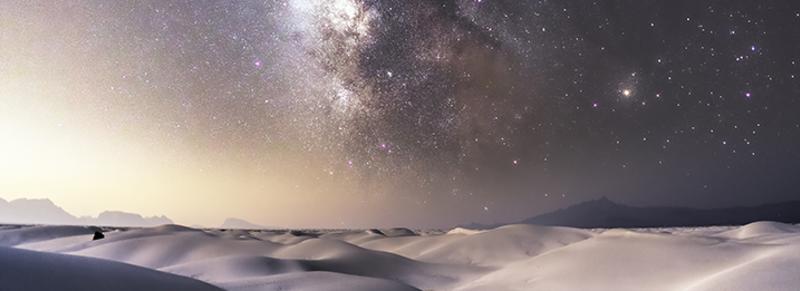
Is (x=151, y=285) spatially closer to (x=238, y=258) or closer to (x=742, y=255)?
(x=238, y=258)

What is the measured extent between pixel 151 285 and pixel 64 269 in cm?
70

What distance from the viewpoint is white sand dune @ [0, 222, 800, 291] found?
19.8ft

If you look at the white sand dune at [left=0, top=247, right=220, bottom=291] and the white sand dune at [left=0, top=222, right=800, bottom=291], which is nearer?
the white sand dune at [left=0, top=247, right=220, bottom=291]

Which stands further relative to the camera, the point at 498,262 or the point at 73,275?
the point at 498,262

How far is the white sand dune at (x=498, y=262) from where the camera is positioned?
6.04 m

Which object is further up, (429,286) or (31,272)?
(31,272)

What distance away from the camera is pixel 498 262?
1166 cm

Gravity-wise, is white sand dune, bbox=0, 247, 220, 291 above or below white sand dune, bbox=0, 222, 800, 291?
above

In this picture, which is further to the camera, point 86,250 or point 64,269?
point 86,250

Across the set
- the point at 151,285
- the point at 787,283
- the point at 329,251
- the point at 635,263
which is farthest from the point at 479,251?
the point at 151,285

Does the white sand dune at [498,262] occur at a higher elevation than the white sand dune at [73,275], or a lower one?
lower

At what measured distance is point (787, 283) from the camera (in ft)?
14.7

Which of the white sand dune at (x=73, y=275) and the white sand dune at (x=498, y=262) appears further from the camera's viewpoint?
the white sand dune at (x=498, y=262)

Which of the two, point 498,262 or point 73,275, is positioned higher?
point 73,275
